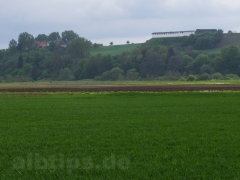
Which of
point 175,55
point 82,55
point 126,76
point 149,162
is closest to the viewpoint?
point 149,162

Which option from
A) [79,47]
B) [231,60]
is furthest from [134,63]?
[79,47]

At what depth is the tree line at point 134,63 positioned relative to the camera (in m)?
138

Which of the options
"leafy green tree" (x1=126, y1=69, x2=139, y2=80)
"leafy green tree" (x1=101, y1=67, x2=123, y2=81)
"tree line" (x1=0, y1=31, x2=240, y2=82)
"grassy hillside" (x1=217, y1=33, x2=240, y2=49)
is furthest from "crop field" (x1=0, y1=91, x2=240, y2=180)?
"grassy hillside" (x1=217, y1=33, x2=240, y2=49)

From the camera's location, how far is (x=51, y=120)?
23.6 meters

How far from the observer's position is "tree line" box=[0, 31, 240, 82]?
138m

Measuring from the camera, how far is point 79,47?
182 metres

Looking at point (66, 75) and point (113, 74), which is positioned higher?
point (66, 75)

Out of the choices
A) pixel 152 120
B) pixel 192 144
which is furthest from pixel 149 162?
pixel 152 120

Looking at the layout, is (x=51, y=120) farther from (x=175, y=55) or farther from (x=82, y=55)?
(x=82, y=55)

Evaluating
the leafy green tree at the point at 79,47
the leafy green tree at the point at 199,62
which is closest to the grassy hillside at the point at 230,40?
the leafy green tree at the point at 199,62

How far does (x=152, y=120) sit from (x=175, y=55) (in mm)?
133162

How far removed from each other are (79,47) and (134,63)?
38.1 metres

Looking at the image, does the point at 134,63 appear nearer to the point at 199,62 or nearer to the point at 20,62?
the point at 199,62

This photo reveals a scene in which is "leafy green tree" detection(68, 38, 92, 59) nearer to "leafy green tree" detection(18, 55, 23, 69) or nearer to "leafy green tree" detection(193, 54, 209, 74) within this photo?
"leafy green tree" detection(18, 55, 23, 69)
